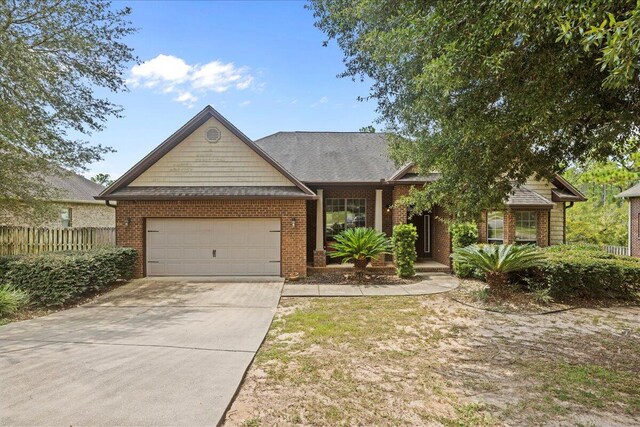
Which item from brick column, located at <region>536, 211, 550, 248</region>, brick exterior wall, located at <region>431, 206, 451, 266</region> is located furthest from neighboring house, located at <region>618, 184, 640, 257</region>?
brick exterior wall, located at <region>431, 206, 451, 266</region>

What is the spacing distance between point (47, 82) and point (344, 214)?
993 cm

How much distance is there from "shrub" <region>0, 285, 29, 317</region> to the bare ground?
5.41m

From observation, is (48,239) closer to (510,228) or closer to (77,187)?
(77,187)

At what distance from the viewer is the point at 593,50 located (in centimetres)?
374

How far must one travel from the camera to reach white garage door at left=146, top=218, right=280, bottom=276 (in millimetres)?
10867

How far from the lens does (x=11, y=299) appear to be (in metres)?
6.64

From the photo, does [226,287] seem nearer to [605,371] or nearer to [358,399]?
[358,399]

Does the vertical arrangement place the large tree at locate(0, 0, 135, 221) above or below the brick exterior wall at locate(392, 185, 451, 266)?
A: above

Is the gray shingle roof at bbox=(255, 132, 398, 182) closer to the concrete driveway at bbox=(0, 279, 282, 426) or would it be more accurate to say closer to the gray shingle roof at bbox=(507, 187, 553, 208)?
the gray shingle roof at bbox=(507, 187, 553, 208)

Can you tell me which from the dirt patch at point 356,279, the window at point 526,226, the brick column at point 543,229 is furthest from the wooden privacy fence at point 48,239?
the brick column at point 543,229

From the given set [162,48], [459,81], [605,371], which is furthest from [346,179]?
[605,371]

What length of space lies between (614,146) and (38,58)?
12710mm

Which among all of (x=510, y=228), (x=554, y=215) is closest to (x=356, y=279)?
(x=510, y=228)

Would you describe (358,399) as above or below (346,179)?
below
